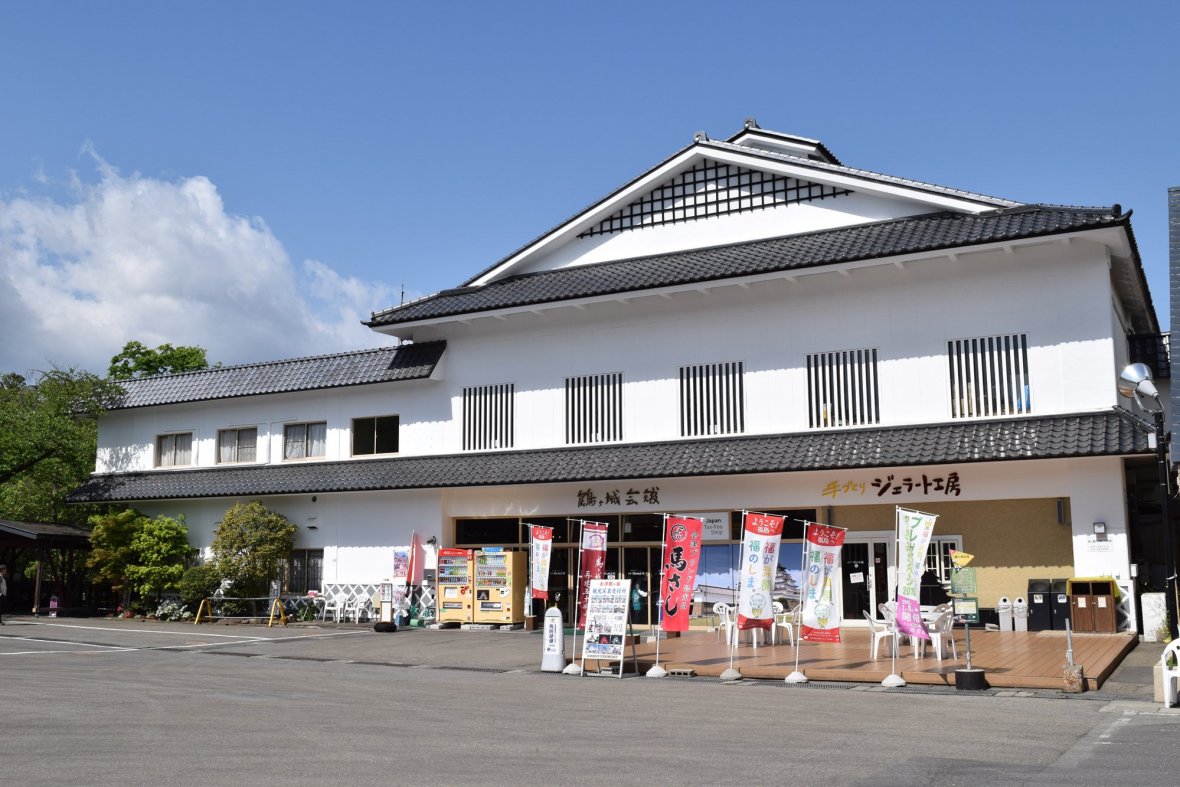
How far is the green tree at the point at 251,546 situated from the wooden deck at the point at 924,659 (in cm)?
1133

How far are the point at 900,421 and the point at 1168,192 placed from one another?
24.5ft

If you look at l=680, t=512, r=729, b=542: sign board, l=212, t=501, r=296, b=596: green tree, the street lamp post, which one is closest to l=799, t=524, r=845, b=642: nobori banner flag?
the street lamp post

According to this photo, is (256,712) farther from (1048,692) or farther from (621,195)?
→ (621,195)

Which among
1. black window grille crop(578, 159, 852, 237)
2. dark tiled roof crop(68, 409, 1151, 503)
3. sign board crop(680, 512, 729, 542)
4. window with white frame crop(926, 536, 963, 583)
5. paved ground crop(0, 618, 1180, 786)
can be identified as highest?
black window grille crop(578, 159, 852, 237)

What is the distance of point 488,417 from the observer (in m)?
25.2

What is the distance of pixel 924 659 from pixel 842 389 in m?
7.10

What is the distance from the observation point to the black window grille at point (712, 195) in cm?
2305

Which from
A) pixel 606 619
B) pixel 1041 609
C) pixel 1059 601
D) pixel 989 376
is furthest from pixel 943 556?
pixel 606 619

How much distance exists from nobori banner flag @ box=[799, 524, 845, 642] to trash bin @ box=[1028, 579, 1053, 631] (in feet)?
16.6

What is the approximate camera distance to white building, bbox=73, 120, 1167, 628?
19188 millimetres

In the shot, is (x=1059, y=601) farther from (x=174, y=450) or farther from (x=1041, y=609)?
(x=174, y=450)

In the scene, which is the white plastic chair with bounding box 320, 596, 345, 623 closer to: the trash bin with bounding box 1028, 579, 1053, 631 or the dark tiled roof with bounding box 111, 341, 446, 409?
the dark tiled roof with bounding box 111, 341, 446, 409

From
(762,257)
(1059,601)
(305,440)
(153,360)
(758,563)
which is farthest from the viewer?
(153,360)

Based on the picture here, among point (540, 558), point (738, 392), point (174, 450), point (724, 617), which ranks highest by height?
point (738, 392)
